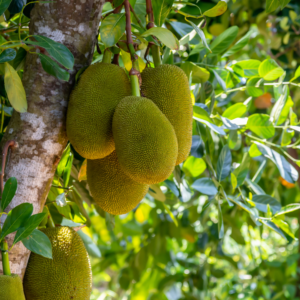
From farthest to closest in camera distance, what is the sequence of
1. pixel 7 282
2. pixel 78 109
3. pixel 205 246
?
pixel 205 246, pixel 78 109, pixel 7 282

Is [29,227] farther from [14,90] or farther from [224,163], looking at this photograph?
[224,163]

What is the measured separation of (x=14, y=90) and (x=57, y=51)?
0.10m

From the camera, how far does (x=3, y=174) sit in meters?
0.60

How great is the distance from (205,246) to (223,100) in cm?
85

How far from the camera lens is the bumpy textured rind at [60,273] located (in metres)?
0.63

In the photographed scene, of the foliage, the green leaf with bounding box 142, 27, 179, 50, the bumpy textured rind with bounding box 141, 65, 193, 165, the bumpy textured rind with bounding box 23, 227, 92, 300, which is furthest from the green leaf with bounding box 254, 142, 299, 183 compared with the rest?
the bumpy textured rind with bounding box 23, 227, 92, 300

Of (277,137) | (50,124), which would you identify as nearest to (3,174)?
(50,124)

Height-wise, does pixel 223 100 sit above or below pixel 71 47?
below

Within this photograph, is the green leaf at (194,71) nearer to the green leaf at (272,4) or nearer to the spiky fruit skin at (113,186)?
the green leaf at (272,4)

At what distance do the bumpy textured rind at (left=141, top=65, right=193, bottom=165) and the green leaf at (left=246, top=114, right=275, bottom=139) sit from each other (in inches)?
12.1

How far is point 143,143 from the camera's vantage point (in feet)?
2.01

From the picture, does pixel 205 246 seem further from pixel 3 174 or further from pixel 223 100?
pixel 3 174

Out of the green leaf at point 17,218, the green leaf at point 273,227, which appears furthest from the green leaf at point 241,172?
the green leaf at point 17,218

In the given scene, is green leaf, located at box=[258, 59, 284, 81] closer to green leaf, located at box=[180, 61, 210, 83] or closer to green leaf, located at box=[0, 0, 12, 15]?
A: green leaf, located at box=[180, 61, 210, 83]
